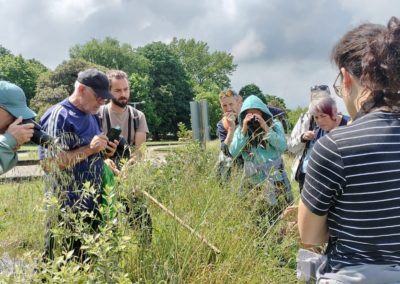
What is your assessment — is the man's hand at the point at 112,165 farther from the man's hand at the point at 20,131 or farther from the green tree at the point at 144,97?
the green tree at the point at 144,97

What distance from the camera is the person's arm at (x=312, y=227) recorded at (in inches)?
61.7

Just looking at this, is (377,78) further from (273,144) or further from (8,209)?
(273,144)

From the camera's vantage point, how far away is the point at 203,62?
257 ft

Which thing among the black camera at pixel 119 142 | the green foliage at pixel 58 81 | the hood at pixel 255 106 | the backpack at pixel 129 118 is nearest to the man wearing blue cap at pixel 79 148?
the black camera at pixel 119 142

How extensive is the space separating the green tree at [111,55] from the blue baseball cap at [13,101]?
5841 centimetres

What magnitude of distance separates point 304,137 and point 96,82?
185 cm

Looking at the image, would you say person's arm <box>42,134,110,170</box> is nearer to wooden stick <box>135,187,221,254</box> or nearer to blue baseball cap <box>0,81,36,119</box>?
blue baseball cap <box>0,81,36,119</box>

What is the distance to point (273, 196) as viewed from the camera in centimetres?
331

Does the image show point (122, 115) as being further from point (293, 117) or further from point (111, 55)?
point (111, 55)

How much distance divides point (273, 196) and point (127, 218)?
1.27 meters

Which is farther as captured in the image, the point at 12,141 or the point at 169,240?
the point at 169,240

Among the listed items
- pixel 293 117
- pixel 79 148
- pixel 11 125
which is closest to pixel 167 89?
pixel 293 117

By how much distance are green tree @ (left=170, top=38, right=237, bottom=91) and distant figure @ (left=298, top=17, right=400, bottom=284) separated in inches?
2953

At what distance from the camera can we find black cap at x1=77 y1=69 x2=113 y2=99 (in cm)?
321
